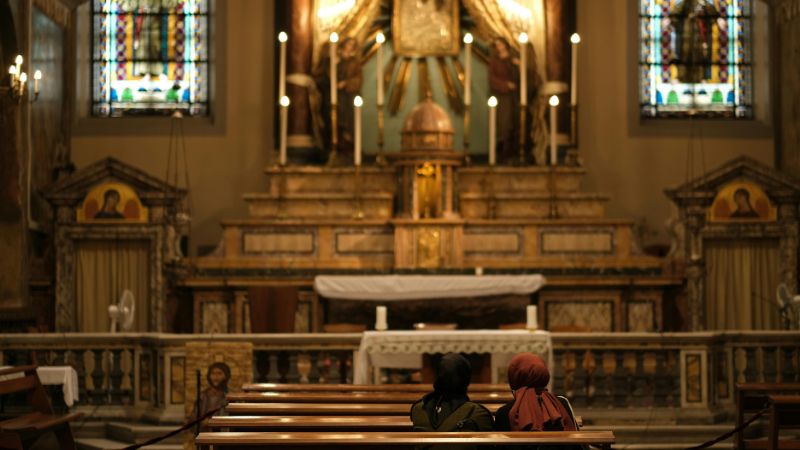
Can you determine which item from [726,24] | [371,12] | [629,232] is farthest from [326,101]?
[726,24]

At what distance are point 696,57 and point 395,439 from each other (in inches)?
551

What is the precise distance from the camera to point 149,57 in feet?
63.2

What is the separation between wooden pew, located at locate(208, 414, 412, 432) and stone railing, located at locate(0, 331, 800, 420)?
4549 millimetres

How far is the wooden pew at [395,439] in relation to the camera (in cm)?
654

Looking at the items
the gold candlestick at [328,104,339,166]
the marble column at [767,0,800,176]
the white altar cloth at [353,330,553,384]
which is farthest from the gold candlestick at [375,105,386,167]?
the white altar cloth at [353,330,553,384]

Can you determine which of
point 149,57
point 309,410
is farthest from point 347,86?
point 309,410

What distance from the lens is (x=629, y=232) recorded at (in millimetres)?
16359

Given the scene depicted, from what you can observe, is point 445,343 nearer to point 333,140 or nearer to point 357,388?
point 357,388

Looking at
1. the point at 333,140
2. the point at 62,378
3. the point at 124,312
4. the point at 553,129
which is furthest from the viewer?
the point at 333,140

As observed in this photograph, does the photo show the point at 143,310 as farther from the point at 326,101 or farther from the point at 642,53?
the point at 642,53

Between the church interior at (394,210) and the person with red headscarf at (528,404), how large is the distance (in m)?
1.95

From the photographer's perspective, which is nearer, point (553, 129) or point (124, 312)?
point (124, 312)

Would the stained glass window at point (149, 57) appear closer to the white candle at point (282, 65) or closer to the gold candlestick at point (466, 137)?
the white candle at point (282, 65)

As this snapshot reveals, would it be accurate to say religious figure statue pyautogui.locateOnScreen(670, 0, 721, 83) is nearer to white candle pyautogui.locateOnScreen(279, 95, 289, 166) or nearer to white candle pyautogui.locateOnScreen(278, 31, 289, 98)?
white candle pyautogui.locateOnScreen(278, 31, 289, 98)
